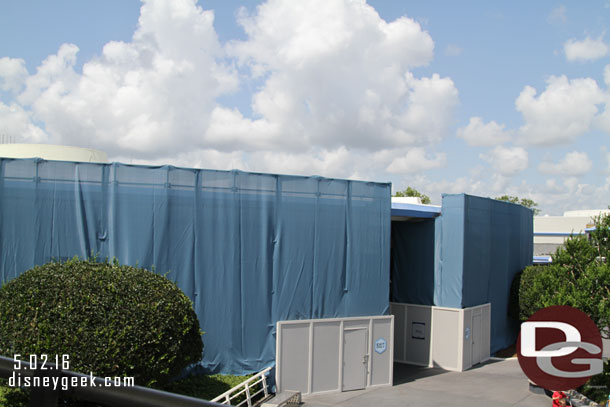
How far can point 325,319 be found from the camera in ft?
54.7

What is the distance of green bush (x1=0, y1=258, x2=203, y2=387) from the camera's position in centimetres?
923

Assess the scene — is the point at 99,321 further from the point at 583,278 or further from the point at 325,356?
the point at 583,278

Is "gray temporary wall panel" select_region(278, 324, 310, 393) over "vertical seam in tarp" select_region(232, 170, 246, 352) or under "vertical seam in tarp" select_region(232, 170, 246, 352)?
under

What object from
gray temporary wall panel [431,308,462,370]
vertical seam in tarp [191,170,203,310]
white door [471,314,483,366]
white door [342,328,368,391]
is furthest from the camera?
white door [471,314,483,366]

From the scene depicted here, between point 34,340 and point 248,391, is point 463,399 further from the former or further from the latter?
point 34,340

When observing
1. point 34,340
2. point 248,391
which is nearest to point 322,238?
point 248,391

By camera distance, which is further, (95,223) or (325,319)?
(325,319)

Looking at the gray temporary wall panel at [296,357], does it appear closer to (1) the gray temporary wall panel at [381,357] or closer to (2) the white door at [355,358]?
(2) the white door at [355,358]

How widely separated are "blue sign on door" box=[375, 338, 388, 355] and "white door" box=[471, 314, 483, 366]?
5.72 m

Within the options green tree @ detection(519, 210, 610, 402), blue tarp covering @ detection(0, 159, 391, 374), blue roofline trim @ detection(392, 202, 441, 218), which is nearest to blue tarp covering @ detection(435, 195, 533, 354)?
blue roofline trim @ detection(392, 202, 441, 218)

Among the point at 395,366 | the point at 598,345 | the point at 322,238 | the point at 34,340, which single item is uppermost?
the point at 322,238

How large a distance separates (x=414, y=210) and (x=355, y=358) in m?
6.36

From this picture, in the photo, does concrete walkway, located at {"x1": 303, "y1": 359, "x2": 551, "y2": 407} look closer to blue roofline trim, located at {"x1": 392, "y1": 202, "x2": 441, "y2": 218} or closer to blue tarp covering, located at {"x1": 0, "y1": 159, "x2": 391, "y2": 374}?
blue tarp covering, located at {"x1": 0, "y1": 159, "x2": 391, "y2": 374}

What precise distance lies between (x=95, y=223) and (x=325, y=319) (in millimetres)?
7086
